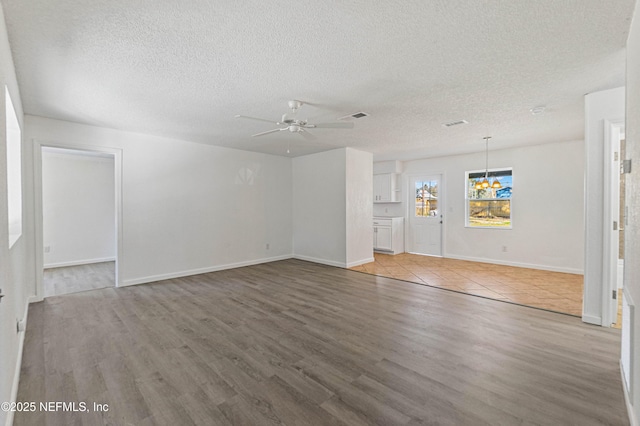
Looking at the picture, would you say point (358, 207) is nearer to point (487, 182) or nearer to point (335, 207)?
point (335, 207)

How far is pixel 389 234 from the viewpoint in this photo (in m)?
7.73

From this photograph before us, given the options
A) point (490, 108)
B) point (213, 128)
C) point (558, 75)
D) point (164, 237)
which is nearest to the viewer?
point (558, 75)

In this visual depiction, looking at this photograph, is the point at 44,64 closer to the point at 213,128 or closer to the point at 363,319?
the point at 213,128

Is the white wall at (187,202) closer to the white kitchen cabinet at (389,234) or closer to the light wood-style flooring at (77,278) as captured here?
the light wood-style flooring at (77,278)

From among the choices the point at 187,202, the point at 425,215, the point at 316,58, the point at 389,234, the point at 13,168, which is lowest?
the point at 389,234

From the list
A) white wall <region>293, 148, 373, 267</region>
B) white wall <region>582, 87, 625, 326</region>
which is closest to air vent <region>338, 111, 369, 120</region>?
white wall <region>293, 148, 373, 267</region>

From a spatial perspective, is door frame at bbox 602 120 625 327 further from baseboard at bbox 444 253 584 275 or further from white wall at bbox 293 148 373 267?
white wall at bbox 293 148 373 267

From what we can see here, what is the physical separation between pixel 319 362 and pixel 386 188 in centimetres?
633

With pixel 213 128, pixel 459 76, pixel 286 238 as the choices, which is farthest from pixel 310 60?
pixel 286 238

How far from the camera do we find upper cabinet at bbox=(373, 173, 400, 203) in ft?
26.4

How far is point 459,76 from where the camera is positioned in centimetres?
276

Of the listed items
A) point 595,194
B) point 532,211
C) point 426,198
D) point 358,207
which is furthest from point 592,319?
point 426,198

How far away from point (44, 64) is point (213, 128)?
2184 millimetres

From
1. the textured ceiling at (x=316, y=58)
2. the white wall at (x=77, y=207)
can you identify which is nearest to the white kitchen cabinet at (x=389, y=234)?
the textured ceiling at (x=316, y=58)
